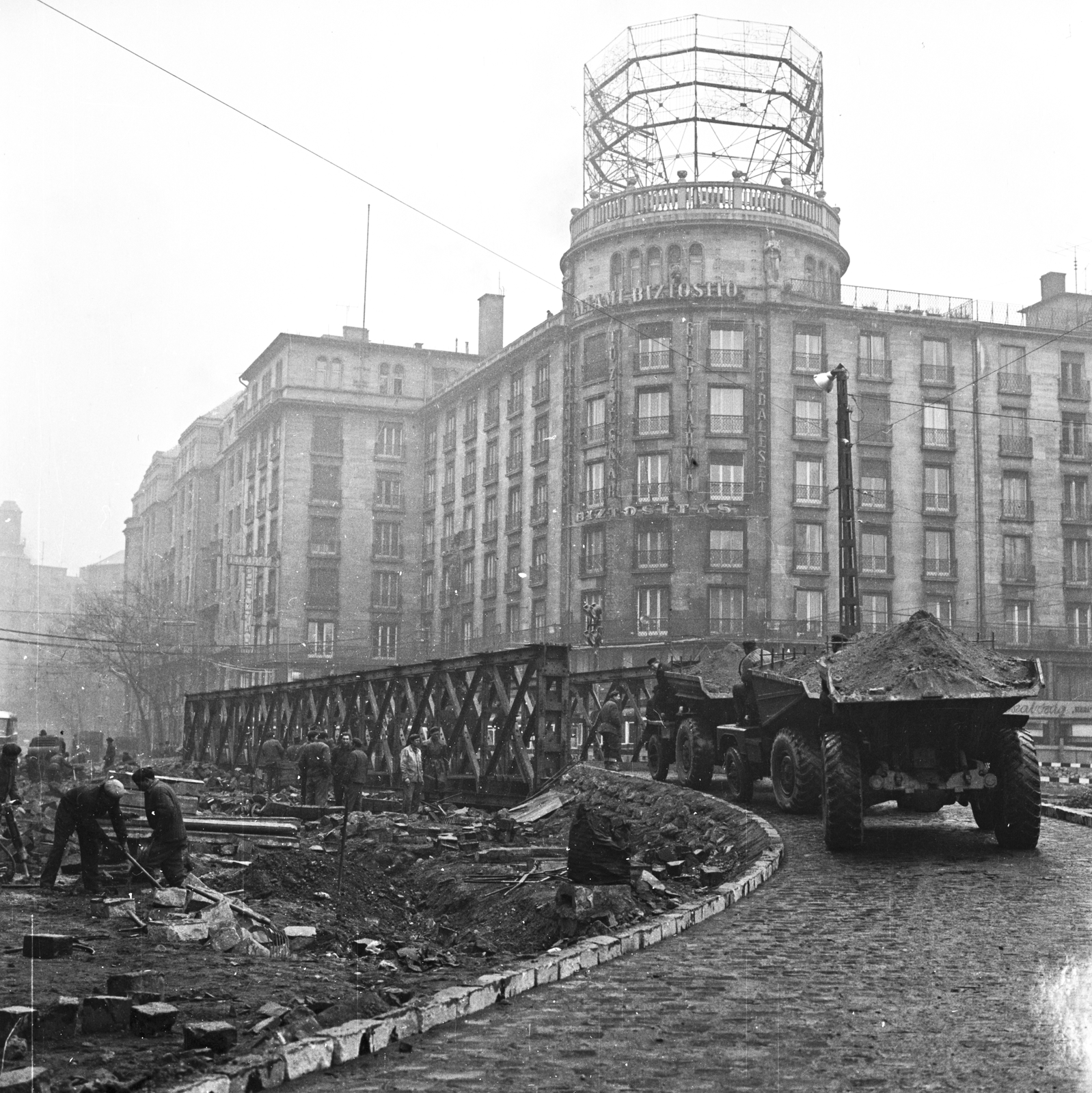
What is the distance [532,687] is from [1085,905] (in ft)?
38.4

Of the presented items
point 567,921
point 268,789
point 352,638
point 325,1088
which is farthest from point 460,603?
point 325,1088

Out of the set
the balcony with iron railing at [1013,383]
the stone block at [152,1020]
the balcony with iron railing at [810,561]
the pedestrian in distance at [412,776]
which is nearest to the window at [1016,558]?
the balcony with iron railing at [1013,383]

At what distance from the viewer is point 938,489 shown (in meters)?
52.9

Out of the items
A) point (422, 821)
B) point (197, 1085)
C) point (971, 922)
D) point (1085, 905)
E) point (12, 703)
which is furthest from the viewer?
point (12, 703)

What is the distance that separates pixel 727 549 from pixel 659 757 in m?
28.4

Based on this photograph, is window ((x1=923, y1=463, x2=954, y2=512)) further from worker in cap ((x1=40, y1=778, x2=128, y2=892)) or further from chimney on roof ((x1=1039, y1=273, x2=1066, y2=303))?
worker in cap ((x1=40, y1=778, x2=128, y2=892))

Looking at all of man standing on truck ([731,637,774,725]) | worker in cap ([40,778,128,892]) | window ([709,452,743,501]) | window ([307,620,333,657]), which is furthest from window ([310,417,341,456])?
worker in cap ([40,778,128,892])

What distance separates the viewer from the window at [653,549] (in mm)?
50250

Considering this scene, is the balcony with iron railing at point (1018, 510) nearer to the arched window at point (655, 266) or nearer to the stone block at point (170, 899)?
the arched window at point (655, 266)

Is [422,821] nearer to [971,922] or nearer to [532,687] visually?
[532,687]

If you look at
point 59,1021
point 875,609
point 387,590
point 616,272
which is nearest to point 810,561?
point 875,609

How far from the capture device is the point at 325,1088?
5254 millimetres

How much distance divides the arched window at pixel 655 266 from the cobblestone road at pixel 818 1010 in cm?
4378

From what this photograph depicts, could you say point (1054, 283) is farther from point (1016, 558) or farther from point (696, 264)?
point (696, 264)
